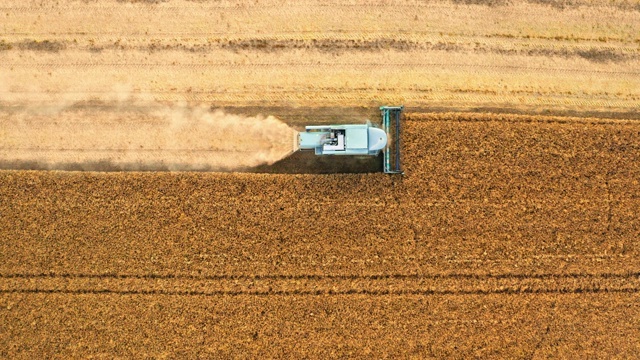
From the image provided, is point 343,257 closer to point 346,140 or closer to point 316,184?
point 316,184

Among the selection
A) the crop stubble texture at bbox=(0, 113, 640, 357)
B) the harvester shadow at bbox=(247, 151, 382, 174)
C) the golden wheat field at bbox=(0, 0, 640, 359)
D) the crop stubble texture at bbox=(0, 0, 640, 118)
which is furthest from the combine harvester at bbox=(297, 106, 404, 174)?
the crop stubble texture at bbox=(0, 0, 640, 118)

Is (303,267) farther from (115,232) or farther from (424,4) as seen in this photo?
(424,4)

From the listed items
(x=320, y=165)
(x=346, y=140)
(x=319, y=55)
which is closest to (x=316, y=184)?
(x=320, y=165)

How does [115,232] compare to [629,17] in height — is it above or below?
below

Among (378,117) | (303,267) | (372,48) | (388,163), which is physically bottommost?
(303,267)

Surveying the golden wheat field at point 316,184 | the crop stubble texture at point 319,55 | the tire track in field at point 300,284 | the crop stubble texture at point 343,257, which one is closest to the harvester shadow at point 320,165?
the golden wheat field at point 316,184

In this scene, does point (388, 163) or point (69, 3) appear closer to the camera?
point (388, 163)

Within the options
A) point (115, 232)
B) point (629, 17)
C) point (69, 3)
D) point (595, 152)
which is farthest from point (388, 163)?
point (69, 3)
